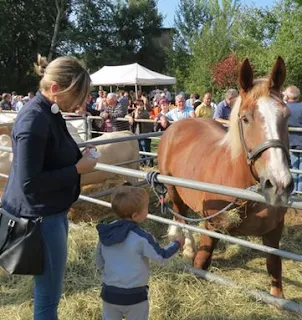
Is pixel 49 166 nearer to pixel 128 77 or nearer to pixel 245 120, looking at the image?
pixel 245 120

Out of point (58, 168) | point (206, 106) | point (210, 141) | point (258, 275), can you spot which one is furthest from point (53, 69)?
point (206, 106)

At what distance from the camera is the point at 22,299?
3096 millimetres

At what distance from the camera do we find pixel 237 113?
2807 mm

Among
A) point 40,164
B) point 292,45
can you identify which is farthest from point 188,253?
point 292,45

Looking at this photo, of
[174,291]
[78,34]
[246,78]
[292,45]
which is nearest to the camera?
[246,78]

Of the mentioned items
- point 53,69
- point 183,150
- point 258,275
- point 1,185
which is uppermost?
point 53,69

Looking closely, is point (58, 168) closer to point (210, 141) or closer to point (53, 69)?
point (53, 69)

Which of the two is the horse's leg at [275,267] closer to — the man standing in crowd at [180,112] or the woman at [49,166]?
the woman at [49,166]

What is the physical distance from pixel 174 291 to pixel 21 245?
1.52 meters

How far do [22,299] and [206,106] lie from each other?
21.0 ft

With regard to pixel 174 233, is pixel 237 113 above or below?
above

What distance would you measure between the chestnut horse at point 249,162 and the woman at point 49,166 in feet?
3.30

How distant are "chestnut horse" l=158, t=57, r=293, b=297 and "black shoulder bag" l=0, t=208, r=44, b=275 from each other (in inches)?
44.5

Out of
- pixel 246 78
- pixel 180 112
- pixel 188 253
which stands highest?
pixel 246 78
